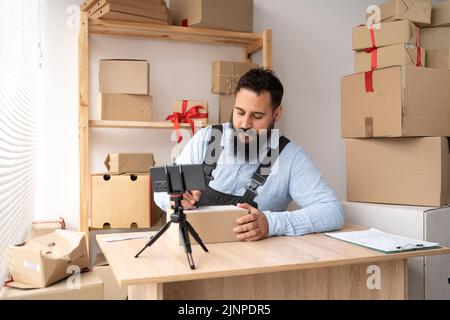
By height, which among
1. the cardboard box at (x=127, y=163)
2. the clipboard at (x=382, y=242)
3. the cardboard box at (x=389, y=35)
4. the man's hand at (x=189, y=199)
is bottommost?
the clipboard at (x=382, y=242)

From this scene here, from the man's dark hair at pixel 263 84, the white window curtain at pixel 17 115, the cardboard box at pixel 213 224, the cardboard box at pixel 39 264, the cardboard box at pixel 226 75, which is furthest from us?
the cardboard box at pixel 226 75

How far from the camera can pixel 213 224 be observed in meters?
1.54

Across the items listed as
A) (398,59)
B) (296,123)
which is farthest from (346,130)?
(296,123)

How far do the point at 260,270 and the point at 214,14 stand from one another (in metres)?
1.80

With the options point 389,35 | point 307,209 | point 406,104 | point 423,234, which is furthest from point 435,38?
point 307,209

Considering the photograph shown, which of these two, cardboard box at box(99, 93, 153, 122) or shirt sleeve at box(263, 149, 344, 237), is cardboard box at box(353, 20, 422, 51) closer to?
shirt sleeve at box(263, 149, 344, 237)

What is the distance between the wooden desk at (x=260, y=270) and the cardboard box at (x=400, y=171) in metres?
0.79

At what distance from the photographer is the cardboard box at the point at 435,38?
245cm

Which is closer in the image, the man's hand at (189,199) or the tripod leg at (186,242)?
the tripod leg at (186,242)

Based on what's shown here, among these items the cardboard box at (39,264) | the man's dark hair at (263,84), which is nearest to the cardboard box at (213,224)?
the cardboard box at (39,264)

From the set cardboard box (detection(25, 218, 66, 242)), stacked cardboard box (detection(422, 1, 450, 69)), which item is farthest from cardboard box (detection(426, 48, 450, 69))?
cardboard box (detection(25, 218, 66, 242))

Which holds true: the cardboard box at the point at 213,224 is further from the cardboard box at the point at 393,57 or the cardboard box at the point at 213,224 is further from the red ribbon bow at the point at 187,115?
the cardboard box at the point at 393,57
